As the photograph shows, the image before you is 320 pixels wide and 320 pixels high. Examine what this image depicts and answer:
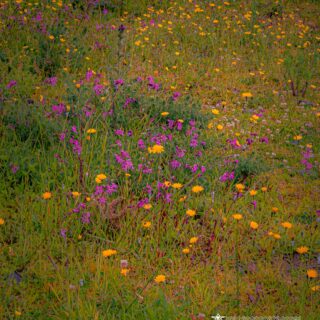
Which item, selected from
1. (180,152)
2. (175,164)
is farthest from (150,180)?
(180,152)

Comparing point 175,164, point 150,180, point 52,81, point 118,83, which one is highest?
point 118,83

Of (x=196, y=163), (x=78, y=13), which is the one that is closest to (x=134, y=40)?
(x=78, y=13)

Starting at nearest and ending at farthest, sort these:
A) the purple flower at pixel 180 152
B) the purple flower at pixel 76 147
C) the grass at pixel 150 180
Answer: the grass at pixel 150 180
the purple flower at pixel 76 147
the purple flower at pixel 180 152

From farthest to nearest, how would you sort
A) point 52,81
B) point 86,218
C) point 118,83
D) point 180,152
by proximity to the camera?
point 52,81 < point 118,83 < point 180,152 < point 86,218

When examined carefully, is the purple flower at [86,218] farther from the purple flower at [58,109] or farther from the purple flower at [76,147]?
the purple flower at [58,109]

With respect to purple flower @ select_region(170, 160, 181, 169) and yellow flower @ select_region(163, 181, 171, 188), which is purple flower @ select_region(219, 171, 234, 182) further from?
yellow flower @ select_region(163, 181, 171, 188)

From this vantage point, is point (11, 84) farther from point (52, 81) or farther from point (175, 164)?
point (175, 164)

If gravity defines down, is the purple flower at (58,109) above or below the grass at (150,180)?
above

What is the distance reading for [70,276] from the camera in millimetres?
2596

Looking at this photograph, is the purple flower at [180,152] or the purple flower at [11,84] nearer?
the purple flower at [180,152]

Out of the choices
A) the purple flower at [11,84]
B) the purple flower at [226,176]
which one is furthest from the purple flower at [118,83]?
the purple flower at [226,176]

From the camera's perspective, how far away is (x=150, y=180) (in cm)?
354

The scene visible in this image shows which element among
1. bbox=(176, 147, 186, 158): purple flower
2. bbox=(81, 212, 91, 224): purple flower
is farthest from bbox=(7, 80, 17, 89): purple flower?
bbox=(81, 212, 91, 224): purple flower

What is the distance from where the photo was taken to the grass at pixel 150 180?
2613mm
